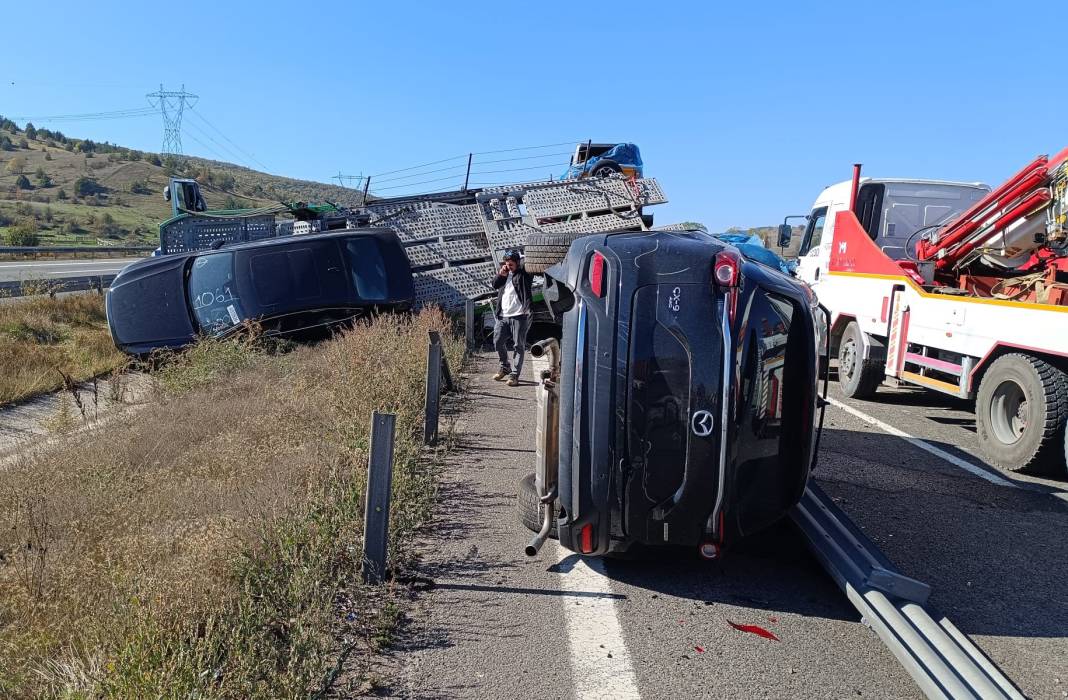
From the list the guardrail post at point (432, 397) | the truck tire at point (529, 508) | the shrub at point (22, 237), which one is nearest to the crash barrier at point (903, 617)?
the truck tire at point (529, 508)

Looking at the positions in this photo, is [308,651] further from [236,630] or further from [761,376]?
[761,376]

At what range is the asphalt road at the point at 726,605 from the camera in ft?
11.4

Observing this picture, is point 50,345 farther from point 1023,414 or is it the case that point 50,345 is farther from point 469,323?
point 1023,414

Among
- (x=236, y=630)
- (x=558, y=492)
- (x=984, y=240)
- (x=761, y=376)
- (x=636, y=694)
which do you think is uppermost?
(x=984, y=240)

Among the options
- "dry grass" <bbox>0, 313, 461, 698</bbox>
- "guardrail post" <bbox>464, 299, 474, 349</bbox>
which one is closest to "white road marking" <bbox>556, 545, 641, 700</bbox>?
"dry grass" <bbox>0, 313, 461, 698</bbox>

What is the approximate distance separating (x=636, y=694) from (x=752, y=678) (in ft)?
1.80

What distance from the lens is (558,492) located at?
4.31 meters

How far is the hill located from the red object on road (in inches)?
1557

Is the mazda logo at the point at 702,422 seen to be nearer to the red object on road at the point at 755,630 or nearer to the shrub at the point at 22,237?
the red object on road at the point at 755,630

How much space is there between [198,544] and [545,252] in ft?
16.9

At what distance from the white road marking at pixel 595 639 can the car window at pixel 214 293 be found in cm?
772

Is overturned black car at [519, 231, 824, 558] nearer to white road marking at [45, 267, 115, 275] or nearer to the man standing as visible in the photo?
the man standing

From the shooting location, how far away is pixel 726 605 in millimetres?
4234

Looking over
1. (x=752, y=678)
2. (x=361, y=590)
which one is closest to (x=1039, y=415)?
(x=752, y=678)
